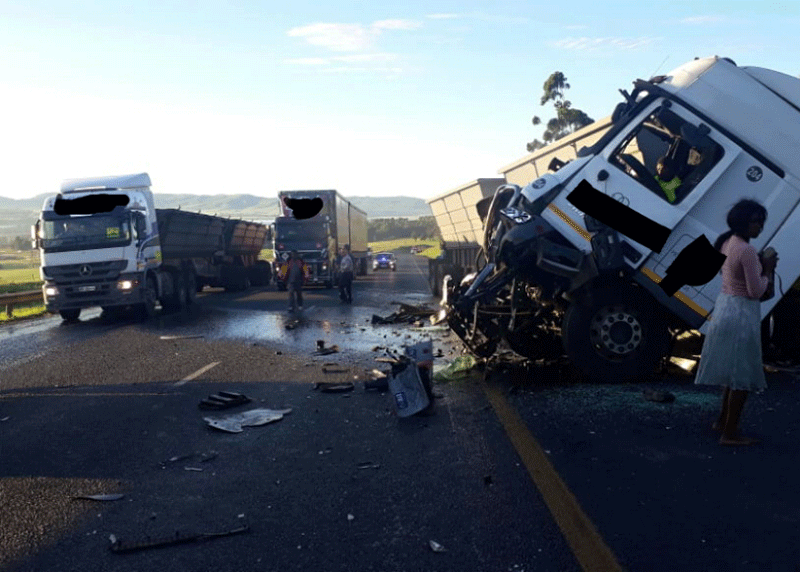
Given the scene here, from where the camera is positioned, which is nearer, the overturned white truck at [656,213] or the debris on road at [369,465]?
the debris on road at [369,465]

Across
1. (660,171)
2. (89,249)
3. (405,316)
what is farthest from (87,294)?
(660,171)

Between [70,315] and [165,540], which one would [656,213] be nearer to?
[165,540]

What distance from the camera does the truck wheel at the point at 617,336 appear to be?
8.62m

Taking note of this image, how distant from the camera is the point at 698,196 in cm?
841

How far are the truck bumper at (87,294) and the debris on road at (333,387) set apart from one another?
11.2 metres

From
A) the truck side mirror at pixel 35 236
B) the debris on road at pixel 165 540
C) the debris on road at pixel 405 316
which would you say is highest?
the debris on road at pixel 165 540

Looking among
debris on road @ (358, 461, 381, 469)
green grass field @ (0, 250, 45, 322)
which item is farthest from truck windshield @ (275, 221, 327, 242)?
debris on road @ (358, 461, 381, 469)

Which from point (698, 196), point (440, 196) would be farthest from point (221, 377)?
point (440, 196)

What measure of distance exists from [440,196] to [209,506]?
63.1ft

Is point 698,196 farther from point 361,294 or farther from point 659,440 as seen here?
point 361,294

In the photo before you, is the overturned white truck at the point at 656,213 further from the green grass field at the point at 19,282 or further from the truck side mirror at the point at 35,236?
the green grass field at the point at 19,282

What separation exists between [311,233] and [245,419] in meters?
25.2

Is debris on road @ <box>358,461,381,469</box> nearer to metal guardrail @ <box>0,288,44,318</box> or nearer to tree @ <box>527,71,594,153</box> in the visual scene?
metal guardrail @ <box>0,288,44,318</box>

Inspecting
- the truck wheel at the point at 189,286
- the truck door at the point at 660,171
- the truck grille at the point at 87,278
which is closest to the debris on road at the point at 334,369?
the truck door at the point at 660,171
